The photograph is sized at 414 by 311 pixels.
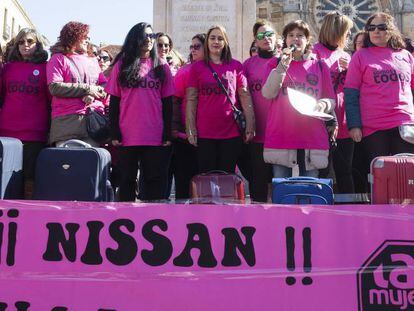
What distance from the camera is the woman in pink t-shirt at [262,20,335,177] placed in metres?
4.21

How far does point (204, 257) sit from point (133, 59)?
2.22m

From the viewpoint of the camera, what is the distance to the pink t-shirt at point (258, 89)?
15.7ft

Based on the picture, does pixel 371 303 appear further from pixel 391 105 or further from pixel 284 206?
pixel 391 105

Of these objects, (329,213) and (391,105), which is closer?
(329,213)

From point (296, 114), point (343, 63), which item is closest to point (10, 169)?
point (296, 114)

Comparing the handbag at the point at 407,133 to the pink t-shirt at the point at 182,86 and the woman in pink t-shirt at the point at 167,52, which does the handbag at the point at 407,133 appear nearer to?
the pink t-shirt at the point at 182,86

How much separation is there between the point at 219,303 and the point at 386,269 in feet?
2.86

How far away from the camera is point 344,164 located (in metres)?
4.90

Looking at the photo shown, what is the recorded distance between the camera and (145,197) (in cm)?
464

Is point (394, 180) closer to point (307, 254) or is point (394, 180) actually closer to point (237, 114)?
point (307, 254)

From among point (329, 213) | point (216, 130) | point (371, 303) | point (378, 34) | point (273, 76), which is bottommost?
point (371, 303)

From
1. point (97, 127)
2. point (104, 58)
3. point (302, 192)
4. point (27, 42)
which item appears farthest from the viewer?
point (104, 58)

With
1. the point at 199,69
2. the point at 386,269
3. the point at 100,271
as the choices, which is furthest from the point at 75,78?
the point at 386,269

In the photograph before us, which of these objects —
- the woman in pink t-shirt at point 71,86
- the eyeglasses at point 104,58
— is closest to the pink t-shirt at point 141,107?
the woman in pink t-shirt at point 71,86
